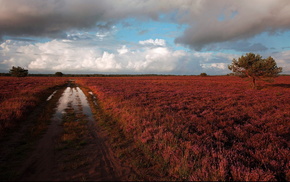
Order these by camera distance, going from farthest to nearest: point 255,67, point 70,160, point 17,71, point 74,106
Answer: point 17,71, point 255,67, point 74,106, point 70,160

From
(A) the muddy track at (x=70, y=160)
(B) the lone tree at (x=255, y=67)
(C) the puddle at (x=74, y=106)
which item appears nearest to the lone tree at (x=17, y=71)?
(C) the puddle at (x=74, y=106)

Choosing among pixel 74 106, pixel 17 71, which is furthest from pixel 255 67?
pixel 17 71

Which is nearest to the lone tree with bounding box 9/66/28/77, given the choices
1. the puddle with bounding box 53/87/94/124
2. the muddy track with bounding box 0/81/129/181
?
the puddle with bounding box 53/87/94/124

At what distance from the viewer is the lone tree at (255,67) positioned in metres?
28.1

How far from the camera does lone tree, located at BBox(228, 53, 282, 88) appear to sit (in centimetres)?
2809

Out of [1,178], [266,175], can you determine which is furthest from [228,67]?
[1,178]

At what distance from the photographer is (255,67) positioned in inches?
1107

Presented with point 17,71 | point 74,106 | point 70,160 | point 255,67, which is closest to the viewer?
point 70,160

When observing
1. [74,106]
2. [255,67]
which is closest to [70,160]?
[74,106]

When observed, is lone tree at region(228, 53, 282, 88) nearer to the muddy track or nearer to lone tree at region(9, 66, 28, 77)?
the muddy track

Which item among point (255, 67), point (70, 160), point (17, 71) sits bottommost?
point (70, 160)

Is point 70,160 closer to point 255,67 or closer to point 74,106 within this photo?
point 74,106

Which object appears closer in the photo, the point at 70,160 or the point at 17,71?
the point at 70,160

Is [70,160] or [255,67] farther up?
[255,67]
